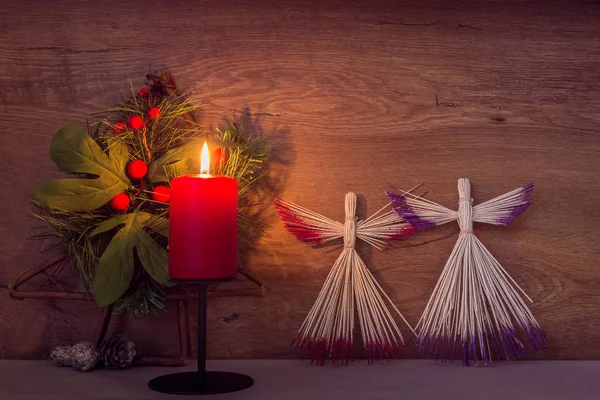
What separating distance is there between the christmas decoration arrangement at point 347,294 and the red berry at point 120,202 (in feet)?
0.84

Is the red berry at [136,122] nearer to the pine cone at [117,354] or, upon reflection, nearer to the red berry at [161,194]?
the red berry at [161,194]

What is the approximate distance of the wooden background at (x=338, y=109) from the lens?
1194mm

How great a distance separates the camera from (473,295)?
1.15 m

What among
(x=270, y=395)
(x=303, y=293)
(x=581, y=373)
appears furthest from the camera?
(x=303, y=293)

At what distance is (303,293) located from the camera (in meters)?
1.19

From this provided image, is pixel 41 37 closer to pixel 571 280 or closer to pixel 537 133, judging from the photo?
pixel 537 133

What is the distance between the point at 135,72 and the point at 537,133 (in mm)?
707

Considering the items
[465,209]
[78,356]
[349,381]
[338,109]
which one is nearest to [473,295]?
[465,209]

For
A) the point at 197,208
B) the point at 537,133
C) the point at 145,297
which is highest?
the point at 537,133

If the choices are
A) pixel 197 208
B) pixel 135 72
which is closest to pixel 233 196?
pixel 197 208

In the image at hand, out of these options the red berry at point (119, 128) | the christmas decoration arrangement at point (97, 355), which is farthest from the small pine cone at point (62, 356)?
the red berry at point (119, 128)

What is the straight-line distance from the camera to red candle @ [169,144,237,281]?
922 millimetres

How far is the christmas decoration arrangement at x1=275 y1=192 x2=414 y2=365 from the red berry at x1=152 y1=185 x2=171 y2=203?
192mm

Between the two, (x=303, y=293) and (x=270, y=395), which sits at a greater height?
(x=303, y=293)
